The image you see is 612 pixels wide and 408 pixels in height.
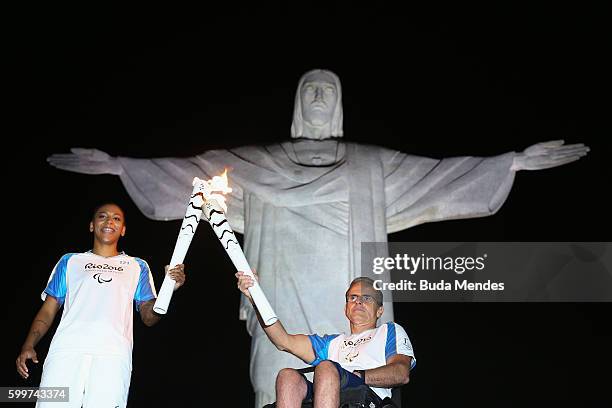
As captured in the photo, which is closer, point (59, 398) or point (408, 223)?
point (59, 398)

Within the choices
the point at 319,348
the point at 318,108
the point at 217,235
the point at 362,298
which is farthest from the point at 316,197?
the point at 217,235

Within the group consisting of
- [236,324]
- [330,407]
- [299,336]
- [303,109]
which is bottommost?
[330,407]

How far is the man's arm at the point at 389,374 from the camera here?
4.73 meters

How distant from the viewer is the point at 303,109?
291 inches

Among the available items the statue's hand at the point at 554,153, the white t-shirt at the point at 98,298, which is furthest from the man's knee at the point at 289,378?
the statue's hand at the point at 554,153

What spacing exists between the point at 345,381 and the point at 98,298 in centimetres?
139

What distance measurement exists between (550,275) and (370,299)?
3.32m

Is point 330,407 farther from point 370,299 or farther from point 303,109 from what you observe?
point 303,109

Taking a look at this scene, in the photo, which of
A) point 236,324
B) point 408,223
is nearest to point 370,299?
point 408,223

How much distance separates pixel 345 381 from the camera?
15.3 feet

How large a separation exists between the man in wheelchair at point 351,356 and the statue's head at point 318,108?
2.27 meters

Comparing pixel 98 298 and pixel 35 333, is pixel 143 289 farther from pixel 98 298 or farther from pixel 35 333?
pixel 35 333

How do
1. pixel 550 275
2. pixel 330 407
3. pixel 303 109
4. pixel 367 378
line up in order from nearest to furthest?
pixel 330 407, pixel 367 378, pixel 303 109, pixel 550 275

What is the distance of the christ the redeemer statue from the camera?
21.9 feet
